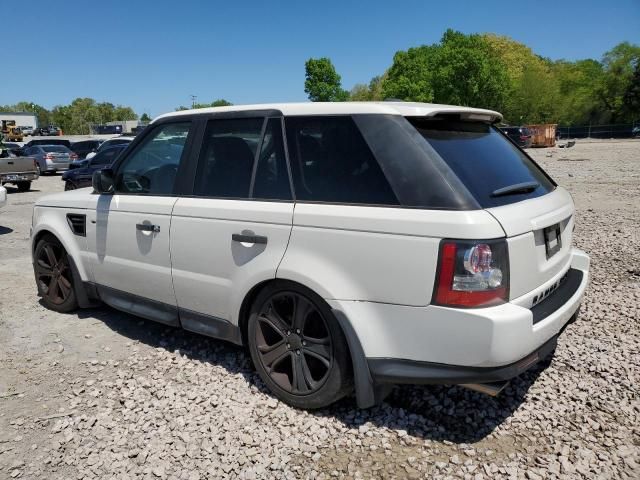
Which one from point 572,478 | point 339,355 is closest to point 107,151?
point 339,355

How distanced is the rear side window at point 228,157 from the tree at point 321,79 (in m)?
56.3

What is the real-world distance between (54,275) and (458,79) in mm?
57766

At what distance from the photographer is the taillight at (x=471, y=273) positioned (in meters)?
2.45

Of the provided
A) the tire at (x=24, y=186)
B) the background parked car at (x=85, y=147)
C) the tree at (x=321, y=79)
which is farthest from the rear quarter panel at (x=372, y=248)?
the tree at (x=321, y=79)

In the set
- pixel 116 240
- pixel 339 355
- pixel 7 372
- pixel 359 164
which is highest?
pixel 359 164

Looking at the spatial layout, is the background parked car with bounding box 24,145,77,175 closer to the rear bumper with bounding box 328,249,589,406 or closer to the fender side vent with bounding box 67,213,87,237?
the fender side vent with bounding box 67,213,87,237

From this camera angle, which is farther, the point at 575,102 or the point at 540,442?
the point at 575,102

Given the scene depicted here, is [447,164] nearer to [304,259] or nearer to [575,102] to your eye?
[304,259]

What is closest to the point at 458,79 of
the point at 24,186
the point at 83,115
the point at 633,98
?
the point at 633,98

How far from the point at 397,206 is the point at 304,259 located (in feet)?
2.13

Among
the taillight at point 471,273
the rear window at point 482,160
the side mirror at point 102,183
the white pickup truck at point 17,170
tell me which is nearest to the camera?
the taillight at point 471,273

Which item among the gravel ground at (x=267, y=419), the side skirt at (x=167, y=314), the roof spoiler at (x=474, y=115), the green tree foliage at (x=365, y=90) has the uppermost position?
the green tree foliage at (x=365, y=90)

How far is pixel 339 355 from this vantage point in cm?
290

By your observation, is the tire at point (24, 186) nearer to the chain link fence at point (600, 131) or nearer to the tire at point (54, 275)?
the tire at point (54, 275)
